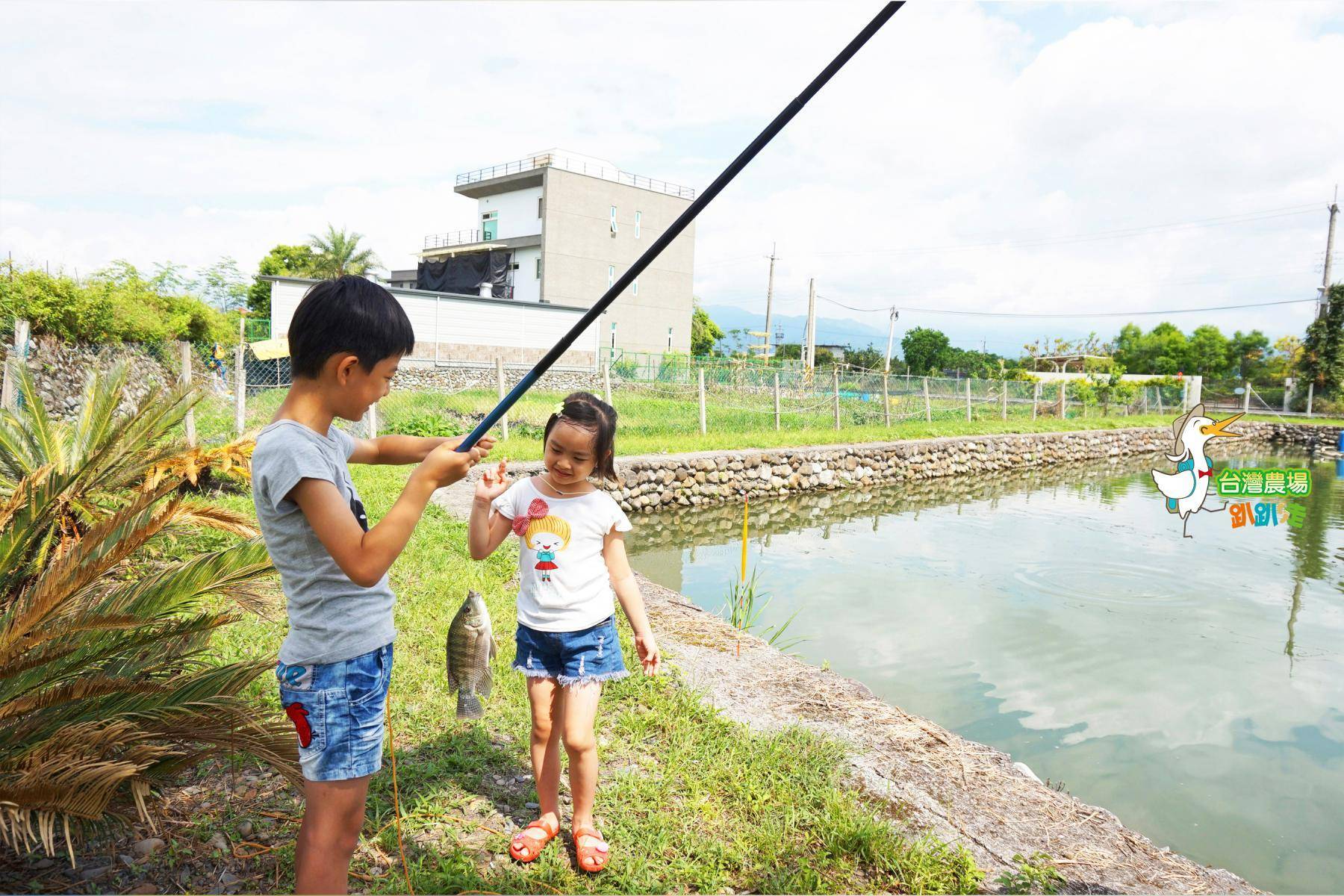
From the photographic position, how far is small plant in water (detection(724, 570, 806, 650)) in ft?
19.4

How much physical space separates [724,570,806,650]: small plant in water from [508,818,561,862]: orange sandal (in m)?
3.02

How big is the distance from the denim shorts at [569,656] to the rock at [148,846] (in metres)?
1.21

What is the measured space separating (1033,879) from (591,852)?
4.61 feet

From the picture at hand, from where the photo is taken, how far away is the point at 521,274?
36.4 metres

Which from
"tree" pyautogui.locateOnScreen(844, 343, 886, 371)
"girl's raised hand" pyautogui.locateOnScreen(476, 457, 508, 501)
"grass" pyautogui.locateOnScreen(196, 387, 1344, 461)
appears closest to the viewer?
"girl's raised hand" pyautogui.locateOnScreen(476, 457, 508, 501)

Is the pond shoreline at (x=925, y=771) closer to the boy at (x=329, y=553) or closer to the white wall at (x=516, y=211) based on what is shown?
the boy at (x=329, y=553)

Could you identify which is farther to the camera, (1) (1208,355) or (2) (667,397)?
(1) (1208,355)

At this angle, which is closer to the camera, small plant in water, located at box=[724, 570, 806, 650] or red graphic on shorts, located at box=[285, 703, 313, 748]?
red graphic on shorts, located at box=[285, 703, 313, 748]

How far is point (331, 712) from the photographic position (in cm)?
Result: 174

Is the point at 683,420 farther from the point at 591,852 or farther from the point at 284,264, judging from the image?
the point at 284,264

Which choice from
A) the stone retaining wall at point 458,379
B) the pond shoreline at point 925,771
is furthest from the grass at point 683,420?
the pond shoreline at point 925,771

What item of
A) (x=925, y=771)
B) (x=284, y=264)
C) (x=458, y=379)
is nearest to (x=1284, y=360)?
(x=458, y=379)

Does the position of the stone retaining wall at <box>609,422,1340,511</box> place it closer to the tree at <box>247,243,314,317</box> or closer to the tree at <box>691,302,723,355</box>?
the tree at <box>691,302,723,355</box>

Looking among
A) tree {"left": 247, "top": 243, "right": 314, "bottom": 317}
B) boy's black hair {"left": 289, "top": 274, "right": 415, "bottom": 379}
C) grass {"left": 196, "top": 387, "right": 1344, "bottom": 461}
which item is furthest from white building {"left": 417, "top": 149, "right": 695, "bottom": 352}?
boy's black hair {"left": 289, "top": 274, "right": 415, "bottom": 379}
